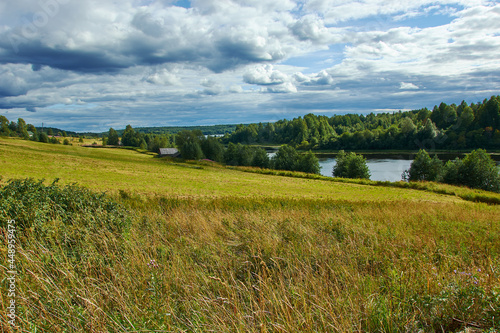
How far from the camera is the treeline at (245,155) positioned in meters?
70.7

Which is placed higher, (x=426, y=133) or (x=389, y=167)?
(x=426, y=133)

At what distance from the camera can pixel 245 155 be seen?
288 feet

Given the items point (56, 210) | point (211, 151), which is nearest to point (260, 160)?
point (211, 151)

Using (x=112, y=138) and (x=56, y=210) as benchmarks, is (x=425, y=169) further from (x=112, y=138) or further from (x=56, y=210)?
(x=112, y=138)

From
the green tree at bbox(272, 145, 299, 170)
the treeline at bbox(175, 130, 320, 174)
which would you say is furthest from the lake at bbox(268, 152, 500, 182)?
the green tree at bbox(272, 145, 299, 170)

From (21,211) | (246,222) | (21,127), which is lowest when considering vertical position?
(246,222)

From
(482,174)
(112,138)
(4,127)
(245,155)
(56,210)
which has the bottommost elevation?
(482,174)

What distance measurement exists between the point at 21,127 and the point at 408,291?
324 feet

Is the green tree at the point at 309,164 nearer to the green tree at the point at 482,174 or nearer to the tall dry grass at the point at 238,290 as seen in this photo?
the green tree at the point at 482,174

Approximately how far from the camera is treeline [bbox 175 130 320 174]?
7069 centimetres

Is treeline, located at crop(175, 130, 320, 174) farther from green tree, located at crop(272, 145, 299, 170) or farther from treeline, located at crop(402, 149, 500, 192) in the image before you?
treeline, located at crop(402, 149, 500, 192)

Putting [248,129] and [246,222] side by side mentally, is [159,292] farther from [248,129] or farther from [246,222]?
[248,129]

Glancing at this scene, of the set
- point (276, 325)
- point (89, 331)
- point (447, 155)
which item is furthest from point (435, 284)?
point (447, 155)

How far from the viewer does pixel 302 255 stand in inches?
180
